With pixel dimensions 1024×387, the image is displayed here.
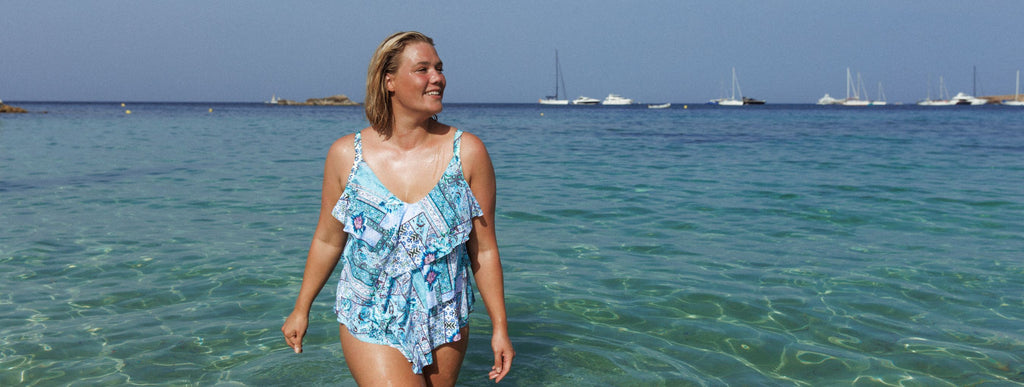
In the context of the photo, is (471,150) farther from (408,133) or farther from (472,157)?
(408,133)

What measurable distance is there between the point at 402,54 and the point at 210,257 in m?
5.46

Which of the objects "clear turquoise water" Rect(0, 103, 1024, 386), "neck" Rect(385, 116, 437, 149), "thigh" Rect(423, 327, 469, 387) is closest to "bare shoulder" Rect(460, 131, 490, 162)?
"neck" Rect(385, 116, 437, 149)

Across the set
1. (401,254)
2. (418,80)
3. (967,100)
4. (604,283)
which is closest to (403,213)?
(401,254)

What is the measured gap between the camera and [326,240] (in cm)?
284

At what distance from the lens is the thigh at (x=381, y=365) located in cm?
268

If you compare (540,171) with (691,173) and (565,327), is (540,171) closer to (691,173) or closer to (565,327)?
(691,173)

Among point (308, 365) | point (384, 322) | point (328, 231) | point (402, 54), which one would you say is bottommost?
point (308, 365)

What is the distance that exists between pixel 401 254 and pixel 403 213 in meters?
0.15

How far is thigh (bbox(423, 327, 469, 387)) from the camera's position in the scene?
9.33 ft

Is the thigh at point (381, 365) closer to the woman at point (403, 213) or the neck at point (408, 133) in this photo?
the woman at point (403, 213)

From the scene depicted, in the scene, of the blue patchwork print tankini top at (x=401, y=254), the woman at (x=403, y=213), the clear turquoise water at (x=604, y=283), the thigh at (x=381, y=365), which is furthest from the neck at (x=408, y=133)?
the clear turquoise water at (x=604, y=283)

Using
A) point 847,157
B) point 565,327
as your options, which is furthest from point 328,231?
point 847,157

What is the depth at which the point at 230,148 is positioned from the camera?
22297mm

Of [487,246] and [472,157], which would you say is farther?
[487,246]
